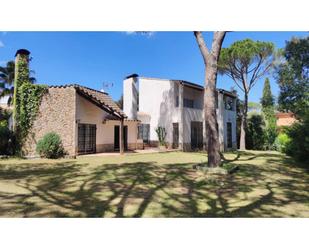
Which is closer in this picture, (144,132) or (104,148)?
(104,148)

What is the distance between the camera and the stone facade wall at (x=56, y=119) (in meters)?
19.1

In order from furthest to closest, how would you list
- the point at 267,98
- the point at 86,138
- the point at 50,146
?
the point at 267,98 → the point at 86,138 → the point at 50,146

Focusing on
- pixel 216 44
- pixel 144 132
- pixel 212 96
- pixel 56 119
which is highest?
pixel 216 44

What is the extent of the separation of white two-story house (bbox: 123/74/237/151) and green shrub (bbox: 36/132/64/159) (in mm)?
9732

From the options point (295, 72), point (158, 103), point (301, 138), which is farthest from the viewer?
point (158, 103)

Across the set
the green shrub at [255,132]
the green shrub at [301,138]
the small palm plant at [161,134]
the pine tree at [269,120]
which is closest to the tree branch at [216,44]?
the green shrub at [301,138]

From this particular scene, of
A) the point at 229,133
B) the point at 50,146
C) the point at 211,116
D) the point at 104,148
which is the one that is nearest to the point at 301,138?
the point at 211,116

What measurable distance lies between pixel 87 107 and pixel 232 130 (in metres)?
19.2

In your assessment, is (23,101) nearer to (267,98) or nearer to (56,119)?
(56,119)

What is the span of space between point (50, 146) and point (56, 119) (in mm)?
2260

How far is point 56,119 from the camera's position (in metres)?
19.4

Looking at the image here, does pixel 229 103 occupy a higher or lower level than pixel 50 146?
higher
